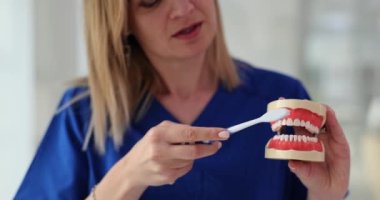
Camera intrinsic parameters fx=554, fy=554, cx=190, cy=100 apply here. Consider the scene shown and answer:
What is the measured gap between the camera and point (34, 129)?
1.41 m

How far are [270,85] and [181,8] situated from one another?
0.78 ft

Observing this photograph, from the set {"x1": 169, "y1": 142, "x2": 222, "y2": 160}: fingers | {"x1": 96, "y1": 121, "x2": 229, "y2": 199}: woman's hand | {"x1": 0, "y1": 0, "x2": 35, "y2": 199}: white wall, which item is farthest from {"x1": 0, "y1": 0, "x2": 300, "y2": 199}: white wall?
{"x1": 169, "y1": 142, "x2": 222, "y2": 160}: fingers

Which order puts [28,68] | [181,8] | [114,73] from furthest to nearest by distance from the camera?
[28,68], [114,73], [181,8]

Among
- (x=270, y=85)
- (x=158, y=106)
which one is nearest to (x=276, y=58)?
(x=270, y=85)

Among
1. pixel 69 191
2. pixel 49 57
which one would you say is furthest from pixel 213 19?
pixel 49 57

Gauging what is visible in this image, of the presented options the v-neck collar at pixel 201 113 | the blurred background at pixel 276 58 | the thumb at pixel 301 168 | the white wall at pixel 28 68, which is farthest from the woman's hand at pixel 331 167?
the white wall at pixel 28 68

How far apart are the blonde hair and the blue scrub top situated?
0.8 inches

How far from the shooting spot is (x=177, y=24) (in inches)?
35.0

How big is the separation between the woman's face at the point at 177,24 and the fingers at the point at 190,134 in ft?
0.71

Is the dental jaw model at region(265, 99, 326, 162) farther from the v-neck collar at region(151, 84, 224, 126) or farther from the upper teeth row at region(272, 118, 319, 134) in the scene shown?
the v-neck collar at region(151, 84, 224, 126)

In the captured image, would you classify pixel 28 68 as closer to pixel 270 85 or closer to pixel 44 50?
pixel 44 50

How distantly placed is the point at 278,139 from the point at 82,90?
44 centimetres

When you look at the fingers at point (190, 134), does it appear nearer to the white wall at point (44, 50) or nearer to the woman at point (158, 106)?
the woman at point (158, 106)

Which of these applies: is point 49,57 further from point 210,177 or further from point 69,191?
point 210,177
